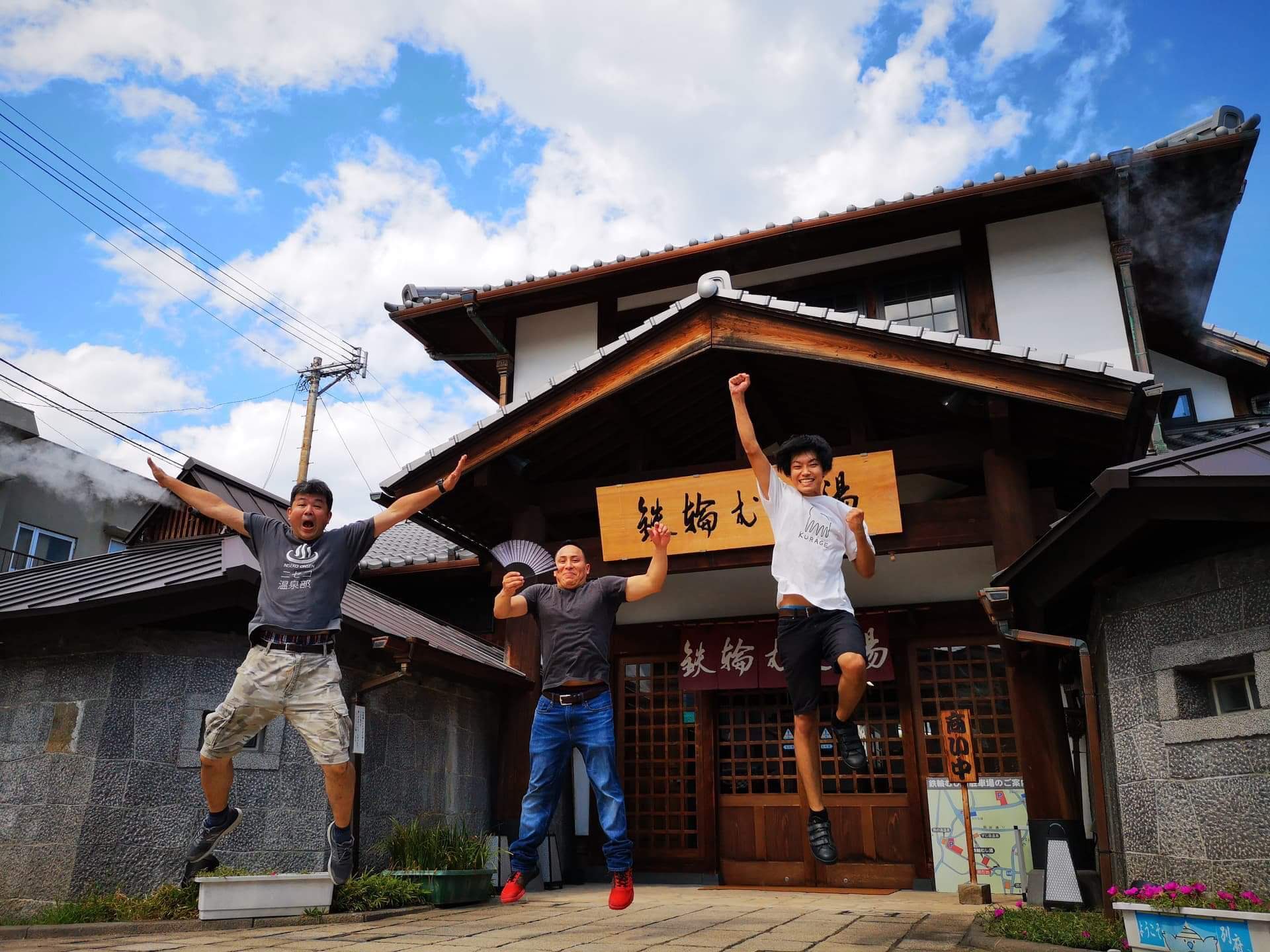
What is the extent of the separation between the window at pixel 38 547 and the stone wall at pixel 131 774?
53.0ft

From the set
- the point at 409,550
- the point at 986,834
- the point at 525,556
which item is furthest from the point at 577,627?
the point at 409,550

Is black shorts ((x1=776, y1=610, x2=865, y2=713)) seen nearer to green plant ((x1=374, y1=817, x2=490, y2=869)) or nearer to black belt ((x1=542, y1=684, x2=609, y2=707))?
black belt ((x1=542, y1=684, x2=609, y2=707))

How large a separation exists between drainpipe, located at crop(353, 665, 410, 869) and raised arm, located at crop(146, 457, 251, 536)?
319 cm

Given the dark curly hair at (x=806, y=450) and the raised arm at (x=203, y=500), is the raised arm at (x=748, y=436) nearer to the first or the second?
the dark curly hair at (x=806, y=450)

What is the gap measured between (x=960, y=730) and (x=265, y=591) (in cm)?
707

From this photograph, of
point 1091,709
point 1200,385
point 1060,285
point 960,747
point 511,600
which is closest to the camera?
point 511,600

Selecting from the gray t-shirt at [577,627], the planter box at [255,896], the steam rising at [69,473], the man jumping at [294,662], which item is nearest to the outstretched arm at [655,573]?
the gray t-shirt at [577,627]

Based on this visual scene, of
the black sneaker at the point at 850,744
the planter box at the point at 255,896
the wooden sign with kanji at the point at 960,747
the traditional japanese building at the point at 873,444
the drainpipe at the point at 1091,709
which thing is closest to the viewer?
the black sneaker at the point at 850,744

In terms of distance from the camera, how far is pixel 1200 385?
1365 cm

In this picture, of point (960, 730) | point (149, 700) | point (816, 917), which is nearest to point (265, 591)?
point (149, 700)

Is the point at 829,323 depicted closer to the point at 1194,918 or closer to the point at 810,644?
the point at 810,644

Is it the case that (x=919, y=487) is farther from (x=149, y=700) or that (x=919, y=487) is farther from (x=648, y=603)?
(x=149, y=700)

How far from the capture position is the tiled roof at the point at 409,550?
46.0 feet

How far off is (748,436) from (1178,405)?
35.9 ft
